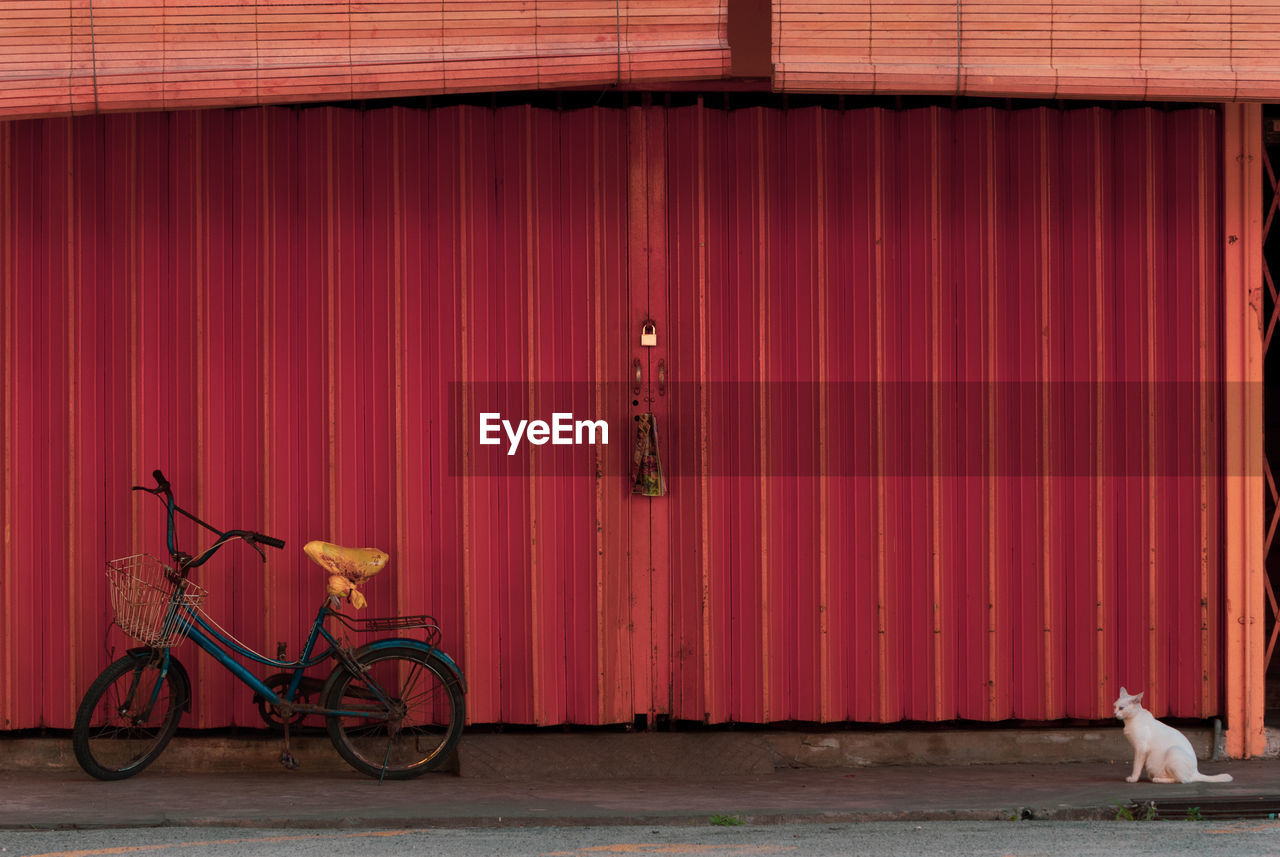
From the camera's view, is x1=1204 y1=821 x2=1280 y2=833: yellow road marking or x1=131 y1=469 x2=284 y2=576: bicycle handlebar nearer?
x1=1204 y1=821 x2=1280 y2=833: yellow road marking

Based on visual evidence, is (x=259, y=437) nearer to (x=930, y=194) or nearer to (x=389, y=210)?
(x=389, y=210)

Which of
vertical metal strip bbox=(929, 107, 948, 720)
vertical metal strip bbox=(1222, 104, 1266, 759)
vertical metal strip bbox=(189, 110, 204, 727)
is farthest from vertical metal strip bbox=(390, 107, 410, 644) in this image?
vertical metal strip bbox=(1222, 104, 1266, 759)

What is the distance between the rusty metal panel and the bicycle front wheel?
278 millimetres

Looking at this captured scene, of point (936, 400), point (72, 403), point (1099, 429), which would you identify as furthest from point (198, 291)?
point (1099, 429)

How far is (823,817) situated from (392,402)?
119 inches

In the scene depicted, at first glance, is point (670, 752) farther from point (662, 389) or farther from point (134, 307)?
point (134, 307)

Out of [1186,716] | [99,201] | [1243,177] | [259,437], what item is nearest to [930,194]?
[1243,177]

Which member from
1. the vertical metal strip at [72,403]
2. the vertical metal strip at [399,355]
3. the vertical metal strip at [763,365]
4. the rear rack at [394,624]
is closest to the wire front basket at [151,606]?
the vertical metal strip at [72,403]

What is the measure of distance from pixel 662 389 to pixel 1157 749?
10.1 ft

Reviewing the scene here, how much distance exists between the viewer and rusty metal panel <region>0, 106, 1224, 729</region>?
24.7 feet

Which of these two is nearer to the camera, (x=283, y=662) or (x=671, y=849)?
(x=671, y=849)

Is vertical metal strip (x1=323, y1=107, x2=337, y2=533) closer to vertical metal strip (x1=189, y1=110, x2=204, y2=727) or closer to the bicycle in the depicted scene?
the bicycle

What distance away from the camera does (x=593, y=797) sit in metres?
7.03

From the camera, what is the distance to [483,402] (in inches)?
298
